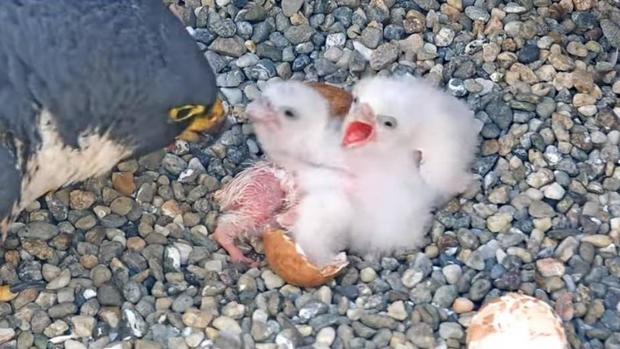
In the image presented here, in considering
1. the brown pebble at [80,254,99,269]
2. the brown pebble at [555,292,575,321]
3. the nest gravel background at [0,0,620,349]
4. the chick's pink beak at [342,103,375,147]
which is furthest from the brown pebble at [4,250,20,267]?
the brown pebble at [555,292,575,321]

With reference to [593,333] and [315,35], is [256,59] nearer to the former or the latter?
[315,35]

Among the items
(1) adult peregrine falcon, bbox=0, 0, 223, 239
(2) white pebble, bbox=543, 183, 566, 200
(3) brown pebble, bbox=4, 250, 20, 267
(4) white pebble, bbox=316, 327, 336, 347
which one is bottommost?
(3) brown pebble, bbox=4, 250, 20, 267

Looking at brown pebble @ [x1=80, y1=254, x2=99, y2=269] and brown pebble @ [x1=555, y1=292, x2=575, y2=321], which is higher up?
brown pebble @ [x1=555, y1=292, x2=575, y2=321]

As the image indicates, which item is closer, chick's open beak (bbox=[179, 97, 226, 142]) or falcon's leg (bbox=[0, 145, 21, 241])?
falcon's leg (bbox=[0, 145, 21, 241])

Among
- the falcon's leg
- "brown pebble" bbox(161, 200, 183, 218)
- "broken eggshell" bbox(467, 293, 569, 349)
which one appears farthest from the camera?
"brown pebble" bbox(161, 200, 183, 218)

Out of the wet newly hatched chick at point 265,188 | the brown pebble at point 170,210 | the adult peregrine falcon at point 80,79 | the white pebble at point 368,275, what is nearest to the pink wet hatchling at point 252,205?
the wet newly hatched chick at point 265,188

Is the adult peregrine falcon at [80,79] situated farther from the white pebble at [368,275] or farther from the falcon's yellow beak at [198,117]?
the white pebble at [368,275]

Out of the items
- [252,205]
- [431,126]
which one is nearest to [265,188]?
[252,205]

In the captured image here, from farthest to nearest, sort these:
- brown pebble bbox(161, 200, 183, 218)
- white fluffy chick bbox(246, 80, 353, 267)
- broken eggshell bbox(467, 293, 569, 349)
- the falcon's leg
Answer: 1. brown pebble bbox(161, 200, 183, 218)
2. white fluffy chick bbox(246, 80, 353, 267)
3. broken eggshell bbox(467, 293, 569, 349)
4. the falcon's leg

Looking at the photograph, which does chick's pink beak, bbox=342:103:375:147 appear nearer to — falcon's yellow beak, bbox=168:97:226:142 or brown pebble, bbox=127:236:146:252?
falcon's yellow beak, bbox=168:97:226:142
